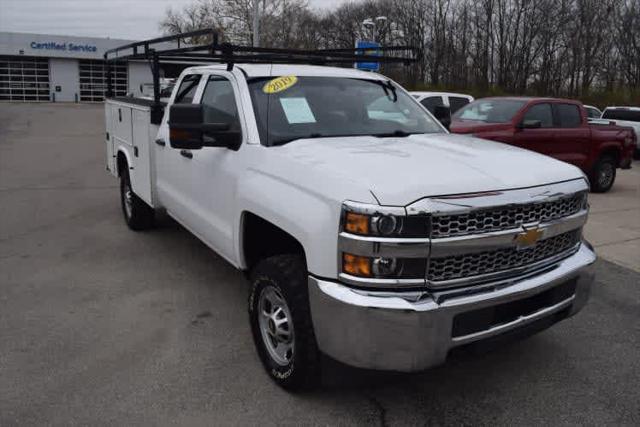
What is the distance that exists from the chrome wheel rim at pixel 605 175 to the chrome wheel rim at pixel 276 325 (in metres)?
9.91

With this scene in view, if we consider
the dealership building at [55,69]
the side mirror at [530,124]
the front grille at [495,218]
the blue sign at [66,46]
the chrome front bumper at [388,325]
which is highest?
the blue sign at [66,46]

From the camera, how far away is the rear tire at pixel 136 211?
23.3ft

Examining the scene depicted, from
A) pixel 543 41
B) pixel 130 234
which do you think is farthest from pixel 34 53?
pixel 130 234

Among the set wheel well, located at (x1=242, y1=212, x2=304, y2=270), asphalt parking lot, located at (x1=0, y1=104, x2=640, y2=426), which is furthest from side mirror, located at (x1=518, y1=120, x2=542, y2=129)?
wheel well, located at (x1=242, y1=212, x2=304, y2=270)

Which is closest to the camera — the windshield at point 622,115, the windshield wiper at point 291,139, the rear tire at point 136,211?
the windshield wiper at point 291,139

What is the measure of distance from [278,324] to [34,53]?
57.0 meters

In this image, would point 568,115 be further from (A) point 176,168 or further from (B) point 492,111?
Result: (A) point 176,168

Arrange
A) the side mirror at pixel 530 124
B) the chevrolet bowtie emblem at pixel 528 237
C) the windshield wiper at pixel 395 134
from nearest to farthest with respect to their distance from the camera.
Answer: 1. the chevrolet bowtie emblem at pixel 528 237
2. the windshield wiper at pixel 395 134
3. the side mirror at pixel 530 124

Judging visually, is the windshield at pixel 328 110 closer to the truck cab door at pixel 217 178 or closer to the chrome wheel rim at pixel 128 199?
the truck cab door at pixel 217 178

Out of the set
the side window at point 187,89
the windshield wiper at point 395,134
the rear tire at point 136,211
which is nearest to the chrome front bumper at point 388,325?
the windshield wiper at point 395,134

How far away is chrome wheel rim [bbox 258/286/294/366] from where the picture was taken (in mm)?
3486

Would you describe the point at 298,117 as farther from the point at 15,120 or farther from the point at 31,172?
the point at 15,120

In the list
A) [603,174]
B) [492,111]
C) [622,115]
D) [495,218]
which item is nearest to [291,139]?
[495,218]

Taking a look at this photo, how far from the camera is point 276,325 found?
3.54 meters
